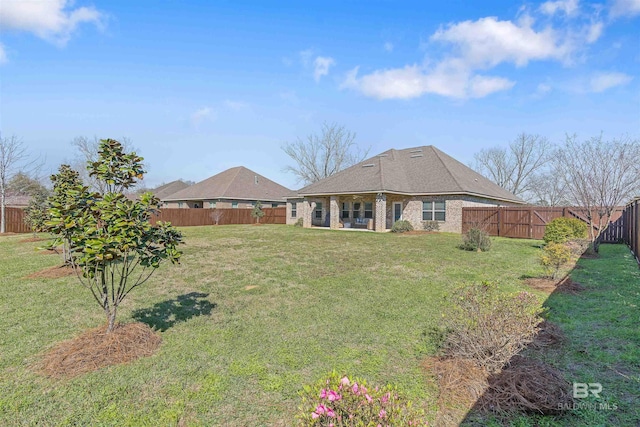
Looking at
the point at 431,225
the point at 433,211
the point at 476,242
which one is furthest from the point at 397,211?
the point at 476,242

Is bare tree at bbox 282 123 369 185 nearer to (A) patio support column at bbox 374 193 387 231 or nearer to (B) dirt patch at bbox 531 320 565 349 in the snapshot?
(A) patio support column at bbox 374 193 387 231

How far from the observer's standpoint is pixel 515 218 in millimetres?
19062

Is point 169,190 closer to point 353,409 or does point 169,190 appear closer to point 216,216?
point 216,216

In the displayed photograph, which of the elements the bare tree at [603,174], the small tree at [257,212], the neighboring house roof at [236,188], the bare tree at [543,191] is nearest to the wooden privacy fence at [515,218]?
the bare tree at [603,174]

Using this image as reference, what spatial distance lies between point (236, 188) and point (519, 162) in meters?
36.4

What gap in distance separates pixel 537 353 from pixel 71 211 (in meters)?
6.09

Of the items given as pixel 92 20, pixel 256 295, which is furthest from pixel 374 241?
pixel 92 20

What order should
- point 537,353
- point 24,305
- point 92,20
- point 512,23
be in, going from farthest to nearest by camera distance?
point 512,23 < point 92,20 < point 24,305 < point 537,353

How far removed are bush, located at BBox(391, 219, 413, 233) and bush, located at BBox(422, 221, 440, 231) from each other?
1.04 m

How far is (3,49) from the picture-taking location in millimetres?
10891

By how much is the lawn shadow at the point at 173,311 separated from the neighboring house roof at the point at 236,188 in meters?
24.1

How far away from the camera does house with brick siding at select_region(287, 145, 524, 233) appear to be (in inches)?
809

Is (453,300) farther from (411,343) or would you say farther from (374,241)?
(374,241)

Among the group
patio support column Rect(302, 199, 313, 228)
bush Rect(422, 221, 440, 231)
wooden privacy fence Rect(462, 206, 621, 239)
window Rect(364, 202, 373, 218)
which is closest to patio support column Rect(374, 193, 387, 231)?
window Rect(364, 202, 373, 218)
